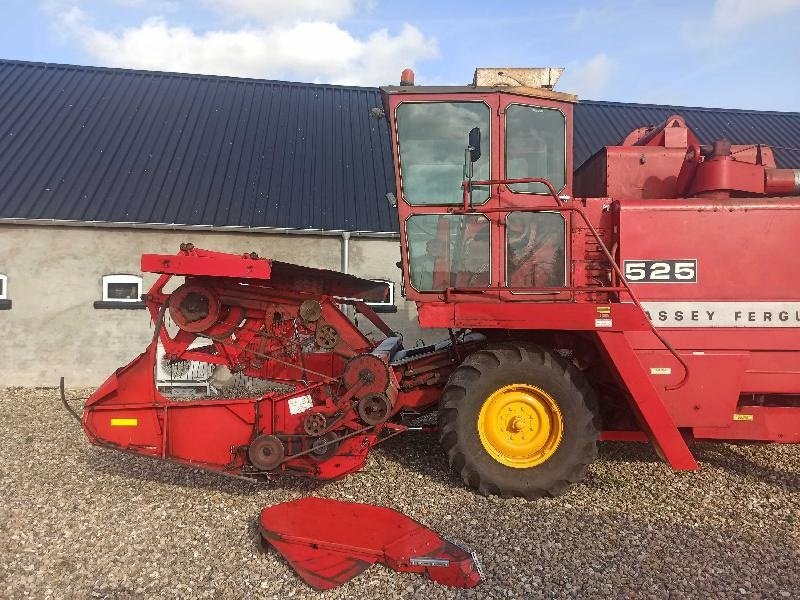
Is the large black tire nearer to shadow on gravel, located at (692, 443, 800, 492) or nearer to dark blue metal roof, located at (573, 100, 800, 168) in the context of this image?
shadow on gravel, located at (692, 443, 800, 492)

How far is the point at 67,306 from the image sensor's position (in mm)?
9352

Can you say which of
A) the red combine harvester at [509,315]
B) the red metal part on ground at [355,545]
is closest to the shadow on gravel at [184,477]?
the red combine harvester at [509,315]

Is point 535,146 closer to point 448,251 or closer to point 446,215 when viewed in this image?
point 446,215

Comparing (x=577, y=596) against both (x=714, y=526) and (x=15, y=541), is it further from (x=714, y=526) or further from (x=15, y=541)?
(x=15, y=541)

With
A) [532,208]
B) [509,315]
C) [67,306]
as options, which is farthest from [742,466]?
[67,306]

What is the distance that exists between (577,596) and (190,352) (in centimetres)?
331

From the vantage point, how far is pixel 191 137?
11977 mm

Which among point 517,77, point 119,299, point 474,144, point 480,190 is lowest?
point 119,299

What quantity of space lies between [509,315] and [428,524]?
166 centimetres

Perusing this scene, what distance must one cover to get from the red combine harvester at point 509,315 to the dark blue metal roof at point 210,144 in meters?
4.35

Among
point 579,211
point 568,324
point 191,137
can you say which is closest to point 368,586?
point 568,324

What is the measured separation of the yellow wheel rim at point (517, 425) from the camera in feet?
14.3

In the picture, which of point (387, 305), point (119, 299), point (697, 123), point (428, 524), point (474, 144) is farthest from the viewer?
point (697, 123)

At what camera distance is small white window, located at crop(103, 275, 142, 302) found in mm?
9469
